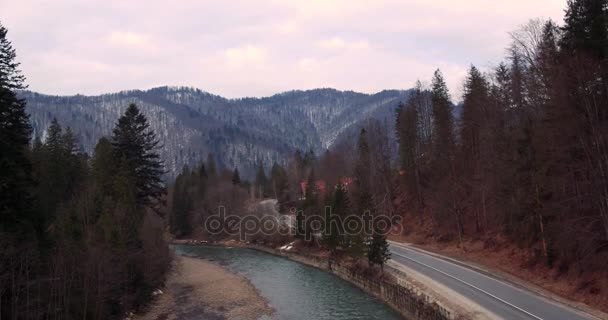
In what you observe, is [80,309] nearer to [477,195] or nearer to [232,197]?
[477,195]

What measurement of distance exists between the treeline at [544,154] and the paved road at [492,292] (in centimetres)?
405

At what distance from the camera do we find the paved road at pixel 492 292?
2478cm

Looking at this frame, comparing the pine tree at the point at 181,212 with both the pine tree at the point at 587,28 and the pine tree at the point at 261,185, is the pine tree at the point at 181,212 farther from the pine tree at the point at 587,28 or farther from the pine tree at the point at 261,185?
the pine tree at the point at 587,28

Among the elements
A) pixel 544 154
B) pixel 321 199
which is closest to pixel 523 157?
pixel 544 154

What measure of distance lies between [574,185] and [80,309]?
30.5 meters

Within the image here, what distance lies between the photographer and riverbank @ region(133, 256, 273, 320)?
35.1 metres

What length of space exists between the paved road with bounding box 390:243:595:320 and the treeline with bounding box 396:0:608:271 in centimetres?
405

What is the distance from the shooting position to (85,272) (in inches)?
1061

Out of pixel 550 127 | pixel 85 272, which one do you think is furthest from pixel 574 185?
pixel 85 272

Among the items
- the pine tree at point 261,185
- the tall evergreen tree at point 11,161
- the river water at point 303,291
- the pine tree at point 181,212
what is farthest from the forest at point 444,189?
the pine tree at point 261,185

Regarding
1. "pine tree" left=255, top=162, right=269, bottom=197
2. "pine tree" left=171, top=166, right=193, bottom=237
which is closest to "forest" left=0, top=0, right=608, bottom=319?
"pine tree" left=171, top=166, right=193, bottom=237

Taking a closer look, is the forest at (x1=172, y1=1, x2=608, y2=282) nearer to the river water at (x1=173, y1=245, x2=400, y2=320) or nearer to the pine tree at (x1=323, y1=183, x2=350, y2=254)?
the pine tree at (x1=323, y1=183, x2=350, y2=254)

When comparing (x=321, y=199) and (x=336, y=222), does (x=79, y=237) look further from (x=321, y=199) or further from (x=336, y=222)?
(x=321, y=199)

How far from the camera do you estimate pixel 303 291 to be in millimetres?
43375
